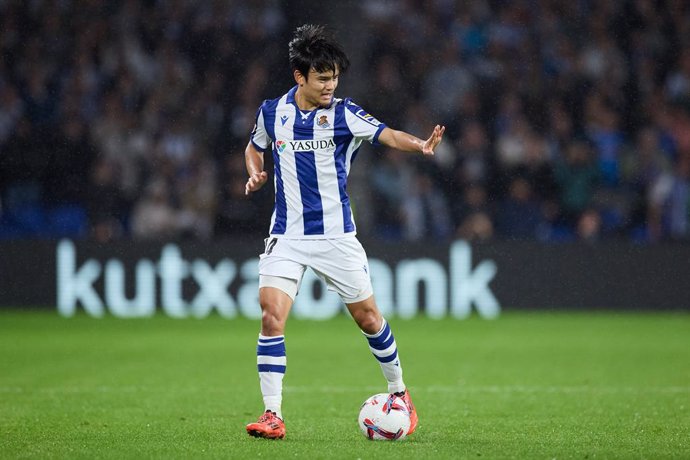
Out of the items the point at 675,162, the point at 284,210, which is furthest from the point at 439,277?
the point at 284,210

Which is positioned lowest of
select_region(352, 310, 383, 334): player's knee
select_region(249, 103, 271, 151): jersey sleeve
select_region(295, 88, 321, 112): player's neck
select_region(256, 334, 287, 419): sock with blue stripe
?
select_region(256, 334, 287, 419): sock with blue stripe

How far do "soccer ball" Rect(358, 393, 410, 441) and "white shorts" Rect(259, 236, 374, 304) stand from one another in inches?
23.8

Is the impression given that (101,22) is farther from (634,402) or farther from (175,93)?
(634,402)

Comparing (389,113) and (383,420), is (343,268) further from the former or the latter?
(389,113)

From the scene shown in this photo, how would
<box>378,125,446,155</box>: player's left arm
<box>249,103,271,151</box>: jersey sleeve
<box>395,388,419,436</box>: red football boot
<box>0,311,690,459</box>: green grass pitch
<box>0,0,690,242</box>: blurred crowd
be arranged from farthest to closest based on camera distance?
<box>0,0,690,242</box>: blurred crowd < <box>249,103,271,151</box>: jersey sleeve < <box>395,388,419,436</box>: red football boot < <box>378,125,446,155</box>: player's left arm < <box>0,311,690,459</box>: green grass pitch

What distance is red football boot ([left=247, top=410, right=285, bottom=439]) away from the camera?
19.5 feet

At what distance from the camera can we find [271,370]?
6.10m

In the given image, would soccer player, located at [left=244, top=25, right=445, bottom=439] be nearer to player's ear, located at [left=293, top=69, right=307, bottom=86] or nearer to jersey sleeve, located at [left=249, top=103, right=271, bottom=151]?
player's ear, located at [left=293, top=69, right=307, bottom=86]

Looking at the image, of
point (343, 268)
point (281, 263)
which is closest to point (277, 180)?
point (281, 263)

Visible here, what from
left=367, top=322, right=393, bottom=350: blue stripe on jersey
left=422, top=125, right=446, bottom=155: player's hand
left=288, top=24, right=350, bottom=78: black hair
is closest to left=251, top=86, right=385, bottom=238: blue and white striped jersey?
left=288, top=24, right=350, bottom=78: black hair

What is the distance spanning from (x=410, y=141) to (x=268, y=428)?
A: 5.69 ft

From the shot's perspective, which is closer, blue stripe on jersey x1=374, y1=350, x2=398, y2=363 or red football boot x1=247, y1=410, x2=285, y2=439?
red football boot x1=247, y1=410, x2=285, y2=439

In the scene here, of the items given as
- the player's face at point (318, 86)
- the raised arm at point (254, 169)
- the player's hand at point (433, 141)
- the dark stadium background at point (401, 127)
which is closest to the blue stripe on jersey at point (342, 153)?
the player's face at point (318, 86)

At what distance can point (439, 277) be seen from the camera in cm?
1462
